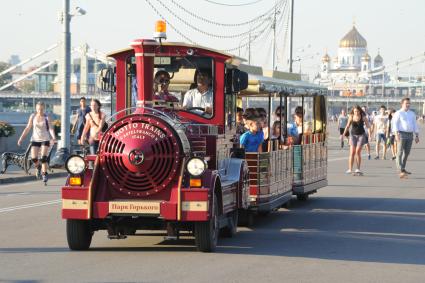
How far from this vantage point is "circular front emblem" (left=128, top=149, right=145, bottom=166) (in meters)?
10.7

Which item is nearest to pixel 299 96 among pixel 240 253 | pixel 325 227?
pixel 325 227

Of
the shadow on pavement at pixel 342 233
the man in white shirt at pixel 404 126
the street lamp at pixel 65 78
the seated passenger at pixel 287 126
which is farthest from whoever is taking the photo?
the street lamp at pixel 65 78

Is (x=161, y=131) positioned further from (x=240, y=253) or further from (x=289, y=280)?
(x=289, y=280)

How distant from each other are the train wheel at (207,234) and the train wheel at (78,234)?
1165 mm

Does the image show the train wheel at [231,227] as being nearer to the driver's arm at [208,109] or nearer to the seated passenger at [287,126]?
the driver's arm at [208,109]

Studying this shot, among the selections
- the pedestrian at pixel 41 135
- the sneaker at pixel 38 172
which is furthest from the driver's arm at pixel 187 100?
the sneaker at pixel 38 172

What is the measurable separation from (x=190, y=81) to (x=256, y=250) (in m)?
2.17

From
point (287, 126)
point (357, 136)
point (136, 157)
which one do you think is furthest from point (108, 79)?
point (357, 136)

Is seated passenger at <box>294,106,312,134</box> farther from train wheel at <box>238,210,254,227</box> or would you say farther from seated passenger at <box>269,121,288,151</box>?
train wheel at <box>238,210,254,227</box>

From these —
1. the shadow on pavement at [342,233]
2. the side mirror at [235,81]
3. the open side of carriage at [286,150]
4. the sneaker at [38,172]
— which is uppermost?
the side mirror at [235,81]

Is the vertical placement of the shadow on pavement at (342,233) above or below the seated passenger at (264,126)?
below

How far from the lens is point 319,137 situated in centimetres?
1894

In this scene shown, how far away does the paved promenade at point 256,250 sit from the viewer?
9578mm

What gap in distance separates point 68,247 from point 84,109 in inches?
452
